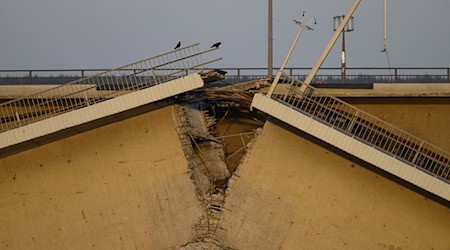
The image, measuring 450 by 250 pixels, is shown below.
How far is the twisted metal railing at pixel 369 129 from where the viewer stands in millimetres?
15484

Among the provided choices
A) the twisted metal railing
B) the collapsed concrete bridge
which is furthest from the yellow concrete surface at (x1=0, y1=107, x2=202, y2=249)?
the twisted metal railing

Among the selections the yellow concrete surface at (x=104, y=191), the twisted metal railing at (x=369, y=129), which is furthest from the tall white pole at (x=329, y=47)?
the yellow concrete surface at (x=104, y=191)

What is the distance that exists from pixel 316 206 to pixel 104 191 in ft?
15.0

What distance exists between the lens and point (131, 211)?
1678cm

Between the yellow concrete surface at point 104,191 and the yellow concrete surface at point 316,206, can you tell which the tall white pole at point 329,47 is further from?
the yellow concrete surface at point 104,191

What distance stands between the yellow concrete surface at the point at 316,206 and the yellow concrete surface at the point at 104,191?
123 cm

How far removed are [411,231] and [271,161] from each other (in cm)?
326

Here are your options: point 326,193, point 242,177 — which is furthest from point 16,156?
point 326,193

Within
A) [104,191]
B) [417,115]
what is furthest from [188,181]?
[417,115]

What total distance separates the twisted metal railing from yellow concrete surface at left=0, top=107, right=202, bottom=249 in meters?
2.84

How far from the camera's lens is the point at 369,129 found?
627 inches

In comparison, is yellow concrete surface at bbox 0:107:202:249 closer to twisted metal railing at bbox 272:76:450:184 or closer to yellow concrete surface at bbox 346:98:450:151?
twisted metal railing at bbox 272:76:450:184

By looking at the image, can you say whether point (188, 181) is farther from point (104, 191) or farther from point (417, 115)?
point (417, 115)

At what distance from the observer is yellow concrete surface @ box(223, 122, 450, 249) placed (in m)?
16.2
